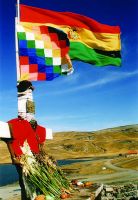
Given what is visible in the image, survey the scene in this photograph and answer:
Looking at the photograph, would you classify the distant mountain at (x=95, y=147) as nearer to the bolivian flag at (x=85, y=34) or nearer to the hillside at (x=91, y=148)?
the hillside at (x=91, y=148)

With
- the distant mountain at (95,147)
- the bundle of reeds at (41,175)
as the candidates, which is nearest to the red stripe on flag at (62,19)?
the bundle of reeds at (41,175)

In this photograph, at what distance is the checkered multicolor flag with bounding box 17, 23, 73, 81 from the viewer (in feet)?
38.6

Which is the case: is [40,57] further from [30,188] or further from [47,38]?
[30,188]

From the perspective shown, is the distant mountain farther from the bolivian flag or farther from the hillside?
the bolivian flag

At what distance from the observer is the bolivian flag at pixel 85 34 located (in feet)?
42.8

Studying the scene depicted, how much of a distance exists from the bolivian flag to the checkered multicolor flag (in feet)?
1.79

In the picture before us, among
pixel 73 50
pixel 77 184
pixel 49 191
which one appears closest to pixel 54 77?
pixel 73 50

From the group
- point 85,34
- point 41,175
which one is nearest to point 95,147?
point 85,34

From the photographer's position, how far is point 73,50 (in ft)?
44.1

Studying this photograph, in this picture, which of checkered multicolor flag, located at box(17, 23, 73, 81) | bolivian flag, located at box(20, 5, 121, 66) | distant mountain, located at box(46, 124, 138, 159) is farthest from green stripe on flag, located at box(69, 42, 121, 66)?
distant mountain, located at box(46, 124, 138, 159)

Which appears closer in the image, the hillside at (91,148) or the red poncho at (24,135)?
the red poncho at (24,135)

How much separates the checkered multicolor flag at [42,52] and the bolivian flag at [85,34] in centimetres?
55

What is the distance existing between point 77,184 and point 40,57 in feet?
18.5

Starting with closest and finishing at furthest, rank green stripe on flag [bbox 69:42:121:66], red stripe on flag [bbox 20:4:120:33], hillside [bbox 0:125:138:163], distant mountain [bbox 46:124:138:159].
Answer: red stripe on flag [bbox 20:4:120:33] < green stripe on flag [bbox 69:42:121:66] < hillside [bbox 0:125:138:163] < distant mountain [bbox 46:124:138:159]
